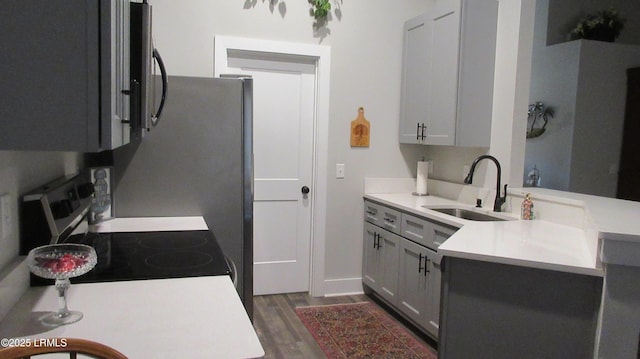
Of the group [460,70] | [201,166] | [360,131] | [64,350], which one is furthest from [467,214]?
[64,350]

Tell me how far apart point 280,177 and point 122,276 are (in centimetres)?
235

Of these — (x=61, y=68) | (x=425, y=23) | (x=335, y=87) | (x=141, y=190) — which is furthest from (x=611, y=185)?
(x=61, y=68)

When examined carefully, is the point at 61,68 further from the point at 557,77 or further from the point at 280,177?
the point at 557,77

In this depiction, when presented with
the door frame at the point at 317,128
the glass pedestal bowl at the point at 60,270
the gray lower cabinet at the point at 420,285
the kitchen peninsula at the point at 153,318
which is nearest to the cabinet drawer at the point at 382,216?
the gray lower cabinet at the point at 420,285

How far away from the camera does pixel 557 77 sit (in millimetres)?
5051

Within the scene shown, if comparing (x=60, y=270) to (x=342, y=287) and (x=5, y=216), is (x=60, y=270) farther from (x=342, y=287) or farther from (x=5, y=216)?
(x=342, y=287)

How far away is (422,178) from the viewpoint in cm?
376

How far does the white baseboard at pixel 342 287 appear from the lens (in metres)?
3.84

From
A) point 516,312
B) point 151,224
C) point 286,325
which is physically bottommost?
point 286,325

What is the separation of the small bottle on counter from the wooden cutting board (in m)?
1.45

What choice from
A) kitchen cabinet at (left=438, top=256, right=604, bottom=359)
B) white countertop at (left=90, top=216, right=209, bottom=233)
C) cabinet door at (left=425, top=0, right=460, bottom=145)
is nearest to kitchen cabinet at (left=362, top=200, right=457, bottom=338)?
cabinet door at (left=425, top=0, right=460, bottom=145)

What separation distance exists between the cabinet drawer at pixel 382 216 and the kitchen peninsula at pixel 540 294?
113cm

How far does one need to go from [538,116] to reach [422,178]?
7.58 ft

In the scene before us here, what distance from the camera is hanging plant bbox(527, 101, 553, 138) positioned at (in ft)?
16.8
